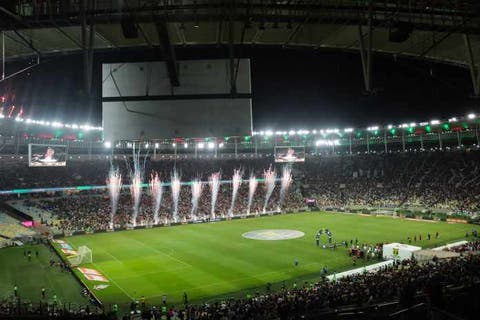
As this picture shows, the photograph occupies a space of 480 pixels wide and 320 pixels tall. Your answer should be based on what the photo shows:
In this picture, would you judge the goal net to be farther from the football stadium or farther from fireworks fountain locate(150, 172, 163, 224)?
fireworks fountain locate(150, 172, 163, 224)

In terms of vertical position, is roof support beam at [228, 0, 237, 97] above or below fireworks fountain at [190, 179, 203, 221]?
above

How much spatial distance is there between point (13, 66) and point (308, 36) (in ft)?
38.9

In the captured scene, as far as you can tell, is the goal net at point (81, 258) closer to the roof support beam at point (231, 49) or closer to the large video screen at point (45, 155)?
the large video screen at point (45, 155)

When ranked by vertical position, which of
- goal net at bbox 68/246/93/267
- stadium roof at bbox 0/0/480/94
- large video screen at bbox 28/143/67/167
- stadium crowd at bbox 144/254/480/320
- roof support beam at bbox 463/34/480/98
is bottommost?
goal net at bbox 68/246/93/267

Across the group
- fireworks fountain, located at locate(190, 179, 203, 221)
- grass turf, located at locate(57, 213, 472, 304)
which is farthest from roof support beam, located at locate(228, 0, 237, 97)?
fireworks fountain, located at locate(190, 179, 203, 221)

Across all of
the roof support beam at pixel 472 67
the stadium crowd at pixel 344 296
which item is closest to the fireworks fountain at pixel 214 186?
the stadium crowd at pixel 344 296

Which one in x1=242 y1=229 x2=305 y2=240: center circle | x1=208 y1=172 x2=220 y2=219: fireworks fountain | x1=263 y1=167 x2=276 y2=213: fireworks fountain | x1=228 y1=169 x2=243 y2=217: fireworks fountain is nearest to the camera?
x1=242 y1=229 x2=305 y2=240: center circle

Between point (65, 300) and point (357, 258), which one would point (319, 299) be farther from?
point (357, 258)

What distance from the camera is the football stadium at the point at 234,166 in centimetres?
1025

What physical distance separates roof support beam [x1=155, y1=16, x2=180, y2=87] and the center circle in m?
39.1

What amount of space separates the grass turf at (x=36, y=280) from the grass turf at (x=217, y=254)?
1790mm

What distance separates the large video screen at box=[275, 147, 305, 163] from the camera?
62.1 meters

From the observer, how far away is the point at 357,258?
3594 centimetres

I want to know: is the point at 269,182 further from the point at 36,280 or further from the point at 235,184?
the point at 36,280
